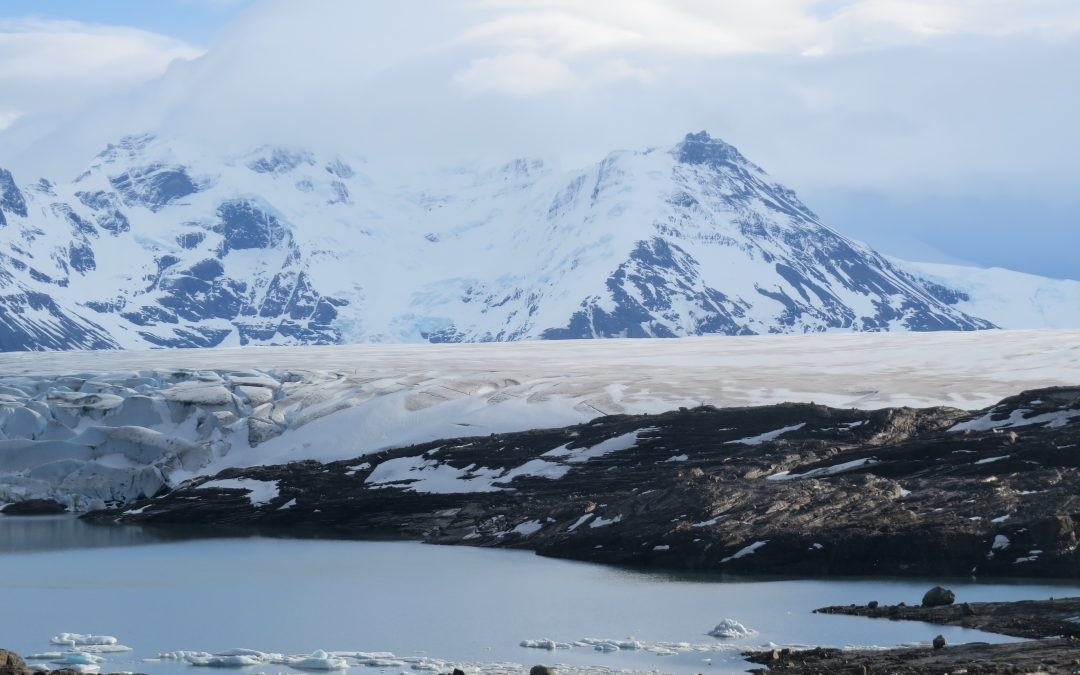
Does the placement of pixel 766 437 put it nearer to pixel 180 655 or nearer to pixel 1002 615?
pixel 1002 615

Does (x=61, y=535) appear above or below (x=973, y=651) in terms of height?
above

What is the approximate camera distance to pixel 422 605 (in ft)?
135

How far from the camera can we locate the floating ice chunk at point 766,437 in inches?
2559

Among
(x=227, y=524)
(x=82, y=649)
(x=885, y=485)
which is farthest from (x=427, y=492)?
(x=82, y=649)

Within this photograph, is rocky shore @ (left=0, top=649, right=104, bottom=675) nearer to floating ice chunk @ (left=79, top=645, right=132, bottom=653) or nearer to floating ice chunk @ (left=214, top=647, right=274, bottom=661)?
floating ice chunk @ (left=214, top=647, right=274, bottom=661)

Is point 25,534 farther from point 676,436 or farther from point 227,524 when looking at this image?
point 676,436

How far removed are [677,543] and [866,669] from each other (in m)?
20.3

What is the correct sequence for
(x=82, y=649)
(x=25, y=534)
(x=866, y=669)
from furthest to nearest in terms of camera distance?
(x=25, y=534) < (x=82, y=649) < (x=866, y=669)

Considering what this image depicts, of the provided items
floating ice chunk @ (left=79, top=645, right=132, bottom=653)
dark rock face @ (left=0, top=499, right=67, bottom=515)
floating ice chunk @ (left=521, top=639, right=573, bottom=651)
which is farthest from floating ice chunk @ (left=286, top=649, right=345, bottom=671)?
dark rock face @ (left=0, top=499, right=67, bottom=515)

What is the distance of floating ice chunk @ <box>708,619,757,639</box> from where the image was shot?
34750 millimetres

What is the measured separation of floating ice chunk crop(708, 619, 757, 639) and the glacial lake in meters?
0.25

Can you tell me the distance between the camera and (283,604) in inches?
1647

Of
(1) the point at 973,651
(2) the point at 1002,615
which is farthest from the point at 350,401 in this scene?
(1) the point at 973,651

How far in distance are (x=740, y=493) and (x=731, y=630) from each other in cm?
1673
